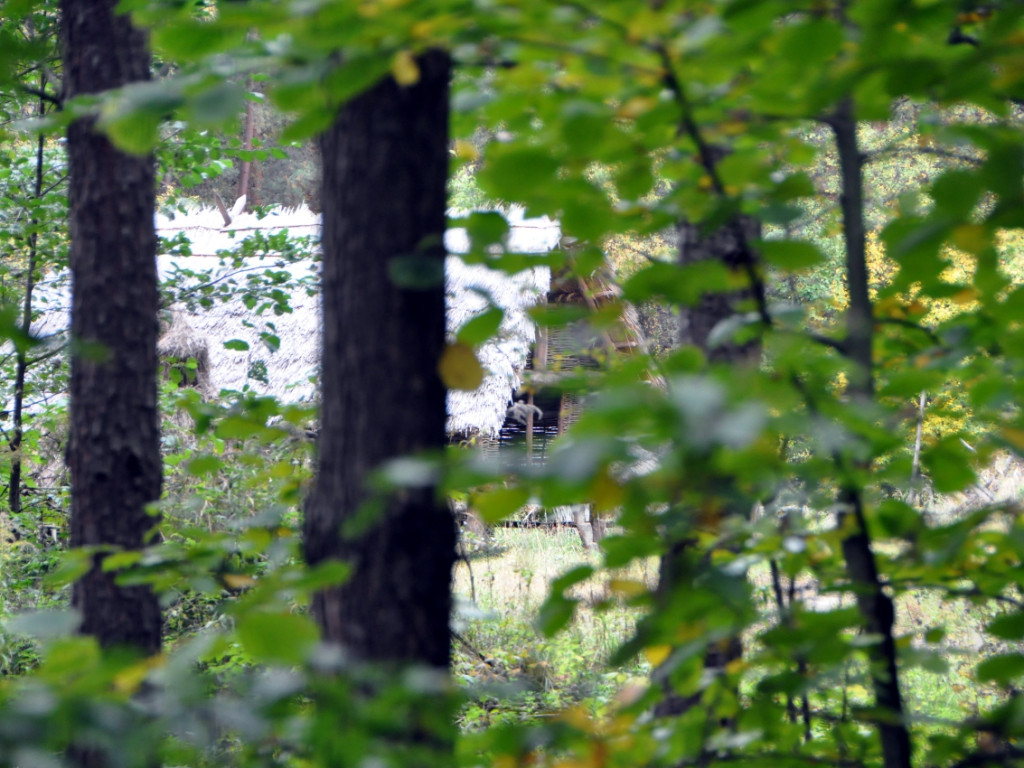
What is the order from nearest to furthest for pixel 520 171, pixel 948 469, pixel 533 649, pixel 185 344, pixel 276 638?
pixel 276 638
pixel 520 171
pixel 948 469
pixel 533 649
pixel 185 344

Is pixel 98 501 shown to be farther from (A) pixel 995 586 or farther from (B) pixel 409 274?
(A) pixel 995 586

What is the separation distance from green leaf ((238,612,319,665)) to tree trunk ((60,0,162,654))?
2311mm

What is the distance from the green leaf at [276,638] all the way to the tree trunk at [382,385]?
48 centimetres

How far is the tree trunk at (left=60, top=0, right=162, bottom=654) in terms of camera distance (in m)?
2.93

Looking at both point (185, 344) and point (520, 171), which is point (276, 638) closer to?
point (520, 171)

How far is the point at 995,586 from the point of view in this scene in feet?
4.34

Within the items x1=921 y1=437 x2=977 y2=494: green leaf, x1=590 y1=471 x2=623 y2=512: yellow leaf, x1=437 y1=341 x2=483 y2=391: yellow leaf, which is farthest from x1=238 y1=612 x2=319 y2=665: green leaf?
x1=921 y1=437 x2=977 y2=494: green leaf

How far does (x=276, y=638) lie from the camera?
2.65ft

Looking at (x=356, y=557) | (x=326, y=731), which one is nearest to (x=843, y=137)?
(x=356, y=557)

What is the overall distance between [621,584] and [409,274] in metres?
0.51

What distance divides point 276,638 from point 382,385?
0.59m

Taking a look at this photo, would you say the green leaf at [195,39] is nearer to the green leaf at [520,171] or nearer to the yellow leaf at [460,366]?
the green leaf at [520,171]

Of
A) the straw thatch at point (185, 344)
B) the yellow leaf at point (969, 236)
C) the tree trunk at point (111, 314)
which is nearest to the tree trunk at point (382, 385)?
the yellow leaf at point (969, 236)

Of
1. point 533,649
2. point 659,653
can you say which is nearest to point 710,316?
point 659,653
